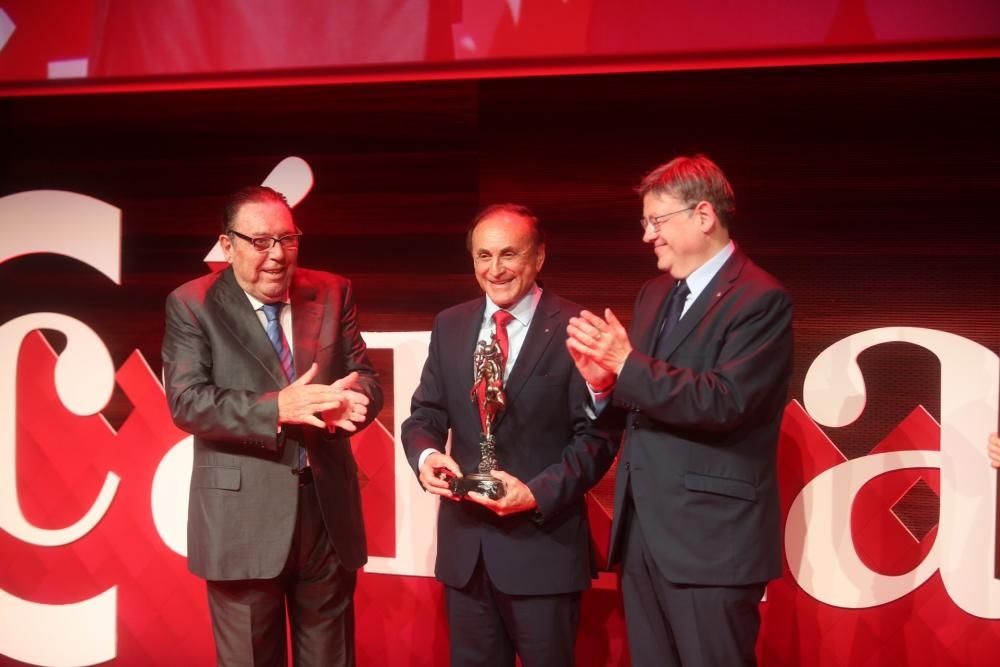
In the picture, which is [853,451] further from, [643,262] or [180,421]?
[180,421]

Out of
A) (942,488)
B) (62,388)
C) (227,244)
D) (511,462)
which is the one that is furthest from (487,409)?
(62,388)

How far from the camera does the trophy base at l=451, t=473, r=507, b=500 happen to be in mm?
2215

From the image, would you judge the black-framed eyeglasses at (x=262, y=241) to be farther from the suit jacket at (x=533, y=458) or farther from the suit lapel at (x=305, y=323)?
the suit jacket at (x=533, y=458)

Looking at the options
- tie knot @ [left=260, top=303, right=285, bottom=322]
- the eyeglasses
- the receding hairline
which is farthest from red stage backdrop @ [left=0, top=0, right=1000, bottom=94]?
tie knot @ [left=260, top=303, right=285, bottom=322]

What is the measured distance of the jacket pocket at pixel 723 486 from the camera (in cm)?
210

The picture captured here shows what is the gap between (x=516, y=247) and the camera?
242 centimetres

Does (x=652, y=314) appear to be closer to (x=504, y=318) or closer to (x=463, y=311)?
(x=504, y=318)

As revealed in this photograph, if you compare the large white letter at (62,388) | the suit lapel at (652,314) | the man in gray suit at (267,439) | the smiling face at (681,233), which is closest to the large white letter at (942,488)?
the suit lapel at (652,314)

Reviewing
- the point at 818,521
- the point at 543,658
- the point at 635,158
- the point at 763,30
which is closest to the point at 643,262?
the point at 635,158

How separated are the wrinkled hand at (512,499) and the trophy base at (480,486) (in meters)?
0.02

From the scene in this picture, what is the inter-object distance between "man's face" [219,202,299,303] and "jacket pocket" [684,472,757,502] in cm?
129

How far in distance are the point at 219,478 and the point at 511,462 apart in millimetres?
823

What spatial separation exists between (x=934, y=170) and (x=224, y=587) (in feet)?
8.55

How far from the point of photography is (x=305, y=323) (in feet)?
8.34
